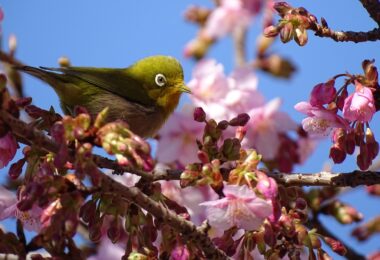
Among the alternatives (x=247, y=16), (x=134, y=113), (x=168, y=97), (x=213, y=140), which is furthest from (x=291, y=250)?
(x=247, y=16)

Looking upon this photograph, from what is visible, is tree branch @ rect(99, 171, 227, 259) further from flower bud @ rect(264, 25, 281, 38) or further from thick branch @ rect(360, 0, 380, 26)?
thick branch @ rect(360, 0, 380, 26)

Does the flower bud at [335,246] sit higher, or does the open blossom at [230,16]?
the open blossom at [230,16]

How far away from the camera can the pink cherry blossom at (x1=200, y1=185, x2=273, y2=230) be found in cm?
191

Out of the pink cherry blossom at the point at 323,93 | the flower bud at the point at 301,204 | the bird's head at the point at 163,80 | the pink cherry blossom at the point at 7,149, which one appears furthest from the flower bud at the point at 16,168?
the bird's head at the point at 163,80

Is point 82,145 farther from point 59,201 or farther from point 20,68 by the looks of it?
point 20,68

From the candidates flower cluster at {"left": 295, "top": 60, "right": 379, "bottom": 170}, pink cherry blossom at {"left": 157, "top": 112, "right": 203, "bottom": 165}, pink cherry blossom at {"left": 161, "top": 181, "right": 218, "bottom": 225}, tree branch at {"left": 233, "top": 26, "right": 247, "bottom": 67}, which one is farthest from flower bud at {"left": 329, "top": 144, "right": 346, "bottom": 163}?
tree branch at {"left": 233, "top": 26, "right": 247, "bottom": 67}

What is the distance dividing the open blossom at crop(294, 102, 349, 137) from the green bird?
1.14m

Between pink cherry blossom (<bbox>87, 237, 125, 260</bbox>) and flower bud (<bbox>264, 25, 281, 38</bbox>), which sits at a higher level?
flower bud (<bbox>264, 25, 281, 38</bbox>)

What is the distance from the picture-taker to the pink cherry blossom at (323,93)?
221 cm

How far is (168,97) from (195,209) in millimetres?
781

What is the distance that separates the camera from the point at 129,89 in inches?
149

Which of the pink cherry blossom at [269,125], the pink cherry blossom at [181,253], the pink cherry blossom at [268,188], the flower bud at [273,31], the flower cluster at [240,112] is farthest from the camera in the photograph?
the pink cherry blossom at [269,125]

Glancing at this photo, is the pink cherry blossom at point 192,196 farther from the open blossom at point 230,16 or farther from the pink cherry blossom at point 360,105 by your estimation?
the open blossom at point 230,16

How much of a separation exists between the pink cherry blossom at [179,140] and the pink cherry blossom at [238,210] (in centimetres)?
162
